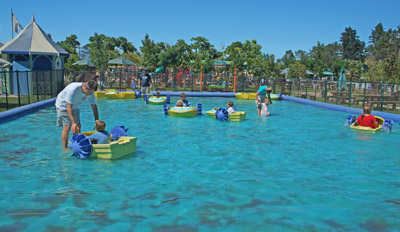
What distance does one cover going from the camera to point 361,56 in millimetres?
99625

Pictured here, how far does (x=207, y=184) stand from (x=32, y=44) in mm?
20542

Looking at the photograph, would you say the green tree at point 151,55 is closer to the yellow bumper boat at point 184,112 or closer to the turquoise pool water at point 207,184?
the yellow bumper boat at point 184,112

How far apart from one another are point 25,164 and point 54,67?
1834cm

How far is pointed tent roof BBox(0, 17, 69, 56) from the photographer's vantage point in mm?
22000

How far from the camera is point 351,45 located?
102m

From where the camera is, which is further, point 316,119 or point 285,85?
point 285,85

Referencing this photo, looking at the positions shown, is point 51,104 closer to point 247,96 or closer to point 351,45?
point 247,96

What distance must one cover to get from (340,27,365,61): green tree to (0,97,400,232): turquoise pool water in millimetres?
98638

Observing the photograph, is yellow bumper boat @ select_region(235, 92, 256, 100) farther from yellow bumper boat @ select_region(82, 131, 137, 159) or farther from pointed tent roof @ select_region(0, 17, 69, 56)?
yellow bumper boat @ select_region(82, 131, 137, 159)

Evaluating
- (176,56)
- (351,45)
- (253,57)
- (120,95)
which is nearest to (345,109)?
(120,95)

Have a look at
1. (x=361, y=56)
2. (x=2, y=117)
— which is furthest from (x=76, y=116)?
(x=361, y=56)

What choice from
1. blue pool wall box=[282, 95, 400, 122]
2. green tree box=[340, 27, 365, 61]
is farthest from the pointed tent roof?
green tree box=[340, 27, 365, 61]

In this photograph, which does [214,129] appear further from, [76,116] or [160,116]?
[76,116]

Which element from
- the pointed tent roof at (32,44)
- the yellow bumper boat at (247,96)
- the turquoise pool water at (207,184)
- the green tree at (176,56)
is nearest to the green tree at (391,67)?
the yellow bumper boat at (247,96)
